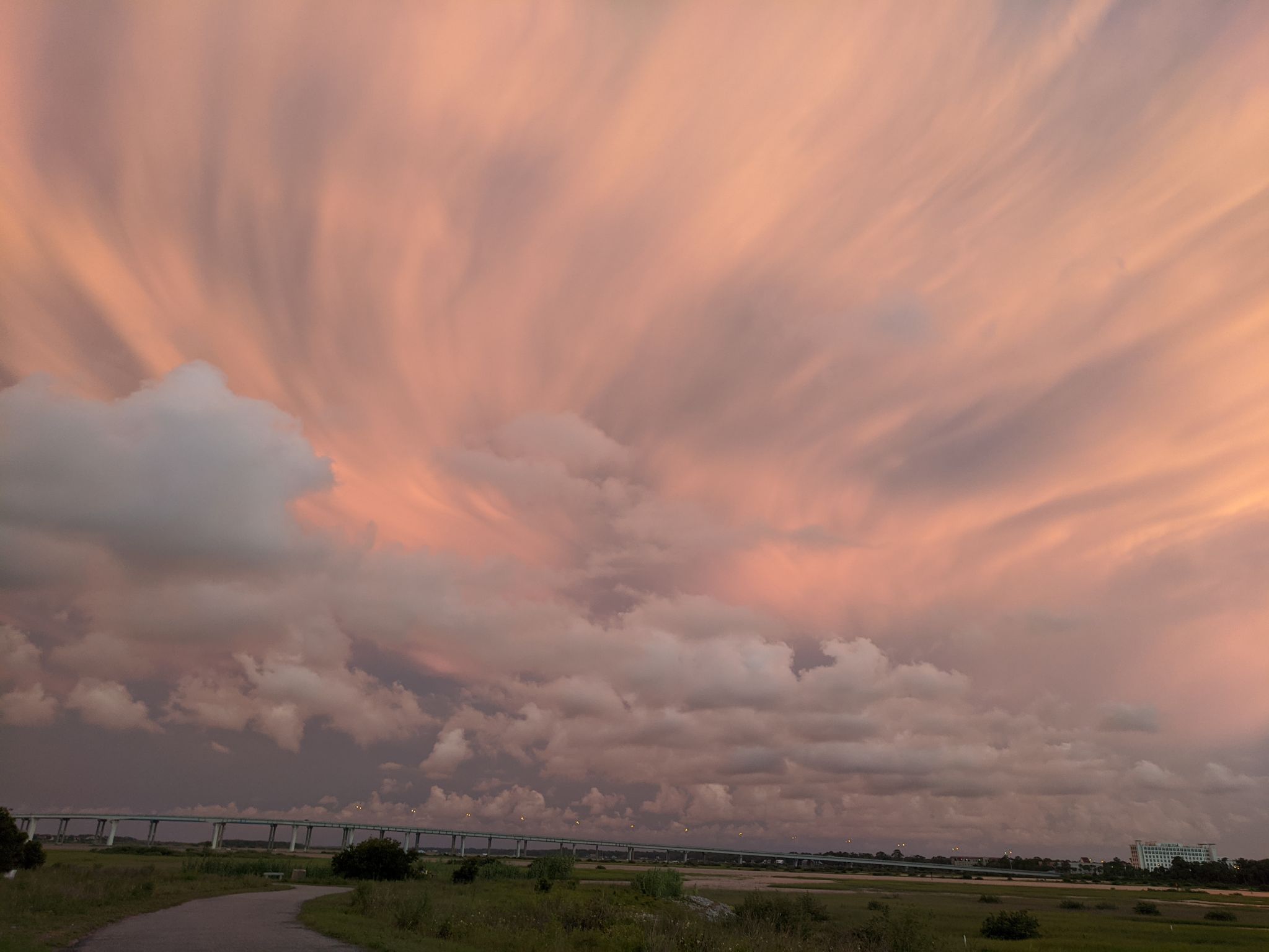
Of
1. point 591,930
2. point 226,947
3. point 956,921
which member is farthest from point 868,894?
point 226,947

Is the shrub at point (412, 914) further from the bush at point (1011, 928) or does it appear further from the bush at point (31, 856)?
the bush at point (1011, 928)

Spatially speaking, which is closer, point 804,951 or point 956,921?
point 804,951

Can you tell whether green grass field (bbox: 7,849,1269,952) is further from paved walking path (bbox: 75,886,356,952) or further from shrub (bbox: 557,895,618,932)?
paved walking path (bbox: 75,886,356,952)

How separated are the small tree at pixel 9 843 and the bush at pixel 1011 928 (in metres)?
83.0

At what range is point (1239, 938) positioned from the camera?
237 ft

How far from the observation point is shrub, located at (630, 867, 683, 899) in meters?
66.1

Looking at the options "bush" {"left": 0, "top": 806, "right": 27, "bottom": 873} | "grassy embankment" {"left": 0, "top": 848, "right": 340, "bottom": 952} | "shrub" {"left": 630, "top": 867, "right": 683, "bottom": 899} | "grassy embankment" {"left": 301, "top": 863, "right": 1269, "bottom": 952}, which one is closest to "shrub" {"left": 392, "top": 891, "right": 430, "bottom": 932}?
"grassy embankment" {"left": 301, "top": 863, "right": 1269, "bottom": 952}

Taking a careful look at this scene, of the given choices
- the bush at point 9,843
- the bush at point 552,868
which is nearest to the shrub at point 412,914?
the bush at point 9,843

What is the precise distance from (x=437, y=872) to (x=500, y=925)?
89899 mm

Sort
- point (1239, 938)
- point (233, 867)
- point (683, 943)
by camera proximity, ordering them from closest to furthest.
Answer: point (683, 943), point (1239, 938), point (233, 867)

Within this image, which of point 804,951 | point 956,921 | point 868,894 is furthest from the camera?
point 868,894

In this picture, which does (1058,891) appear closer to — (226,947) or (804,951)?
(804,951)

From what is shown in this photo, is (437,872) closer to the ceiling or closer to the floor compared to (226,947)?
closer to the floor

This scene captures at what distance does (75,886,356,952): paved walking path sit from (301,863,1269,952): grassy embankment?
5.71 feet
